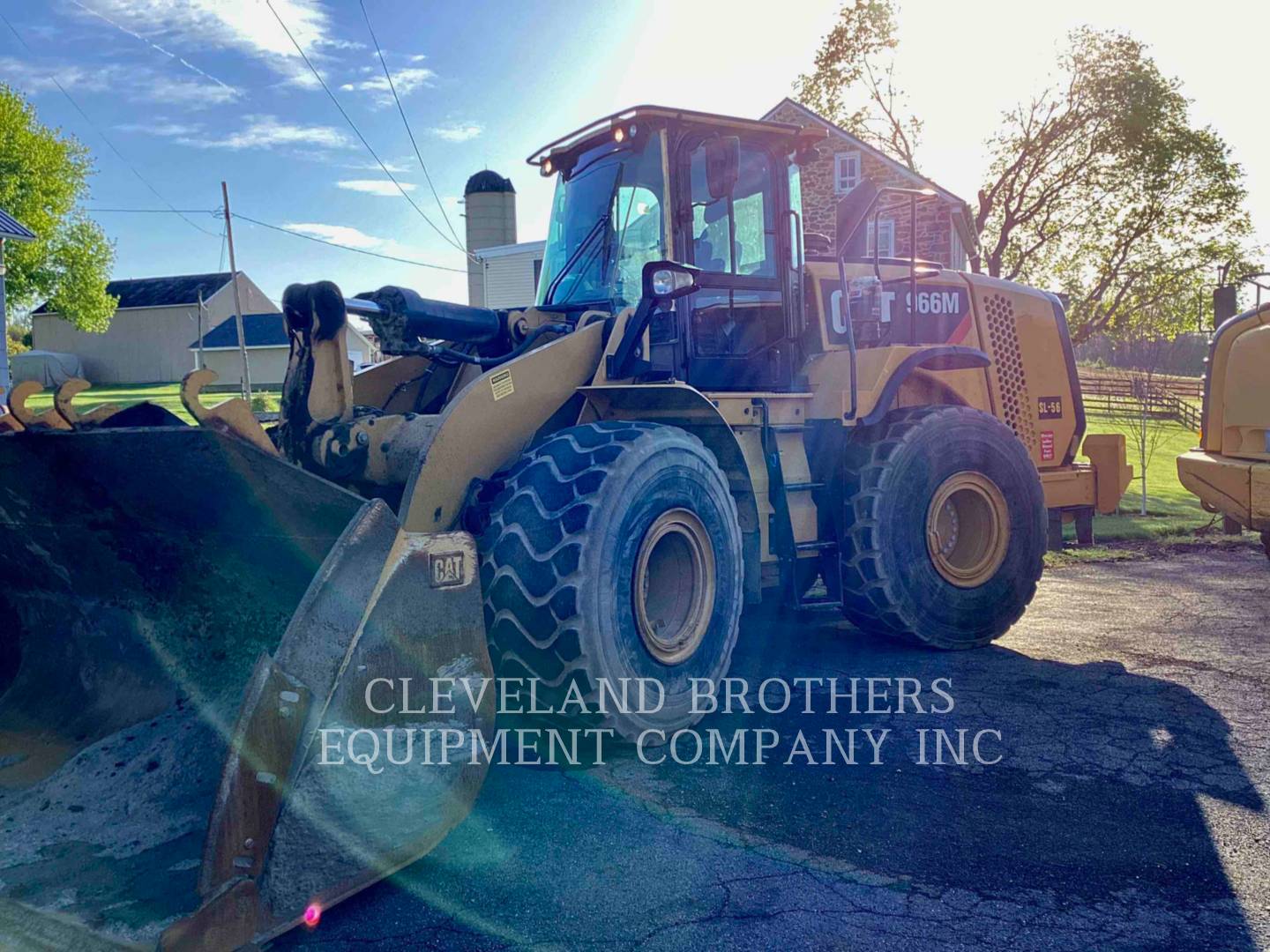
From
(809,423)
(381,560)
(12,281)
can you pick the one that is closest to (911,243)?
(809,423)

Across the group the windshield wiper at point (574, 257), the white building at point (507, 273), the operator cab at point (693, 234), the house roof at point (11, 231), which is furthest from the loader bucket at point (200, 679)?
the white building at point (507, 273)

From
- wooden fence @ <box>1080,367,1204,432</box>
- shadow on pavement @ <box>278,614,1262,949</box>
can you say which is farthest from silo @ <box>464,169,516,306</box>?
shadow on pavement @ <box>278,614,1262,949</box>

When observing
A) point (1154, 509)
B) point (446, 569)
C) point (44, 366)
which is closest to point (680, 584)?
point (446, 569)

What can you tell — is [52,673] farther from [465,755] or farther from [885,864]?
[885,864]

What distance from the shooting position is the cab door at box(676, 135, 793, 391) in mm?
5227

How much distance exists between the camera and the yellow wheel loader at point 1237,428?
23.8 feet

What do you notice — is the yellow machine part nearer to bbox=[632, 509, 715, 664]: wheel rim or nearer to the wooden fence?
bbox=[632, 509, 715, 664]: wheel rim

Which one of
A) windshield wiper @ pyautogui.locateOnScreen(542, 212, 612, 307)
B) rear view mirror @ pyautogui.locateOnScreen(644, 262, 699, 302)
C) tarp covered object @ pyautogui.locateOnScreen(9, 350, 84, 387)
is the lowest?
rear view mirror @ pyautogui.locateOnScreen(644, 262, 699, 302)

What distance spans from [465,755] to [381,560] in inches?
25.2

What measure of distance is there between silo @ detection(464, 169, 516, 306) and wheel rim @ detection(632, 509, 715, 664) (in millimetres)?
28573

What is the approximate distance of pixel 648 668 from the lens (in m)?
3.95

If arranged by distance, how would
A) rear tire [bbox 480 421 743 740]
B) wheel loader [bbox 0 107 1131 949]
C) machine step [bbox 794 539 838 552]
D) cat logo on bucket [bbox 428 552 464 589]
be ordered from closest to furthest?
wheel loader [bbox 0 107 1131 949], cat logo on bucket [bbox 428 552 464 589], rear tire [bbox 480 421 743 740], machine step [bbox 794 539 838 552]

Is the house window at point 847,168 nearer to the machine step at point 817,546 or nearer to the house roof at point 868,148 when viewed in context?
the house roof at point 868,148

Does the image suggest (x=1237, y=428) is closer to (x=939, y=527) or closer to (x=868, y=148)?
(x=939, y=527)
